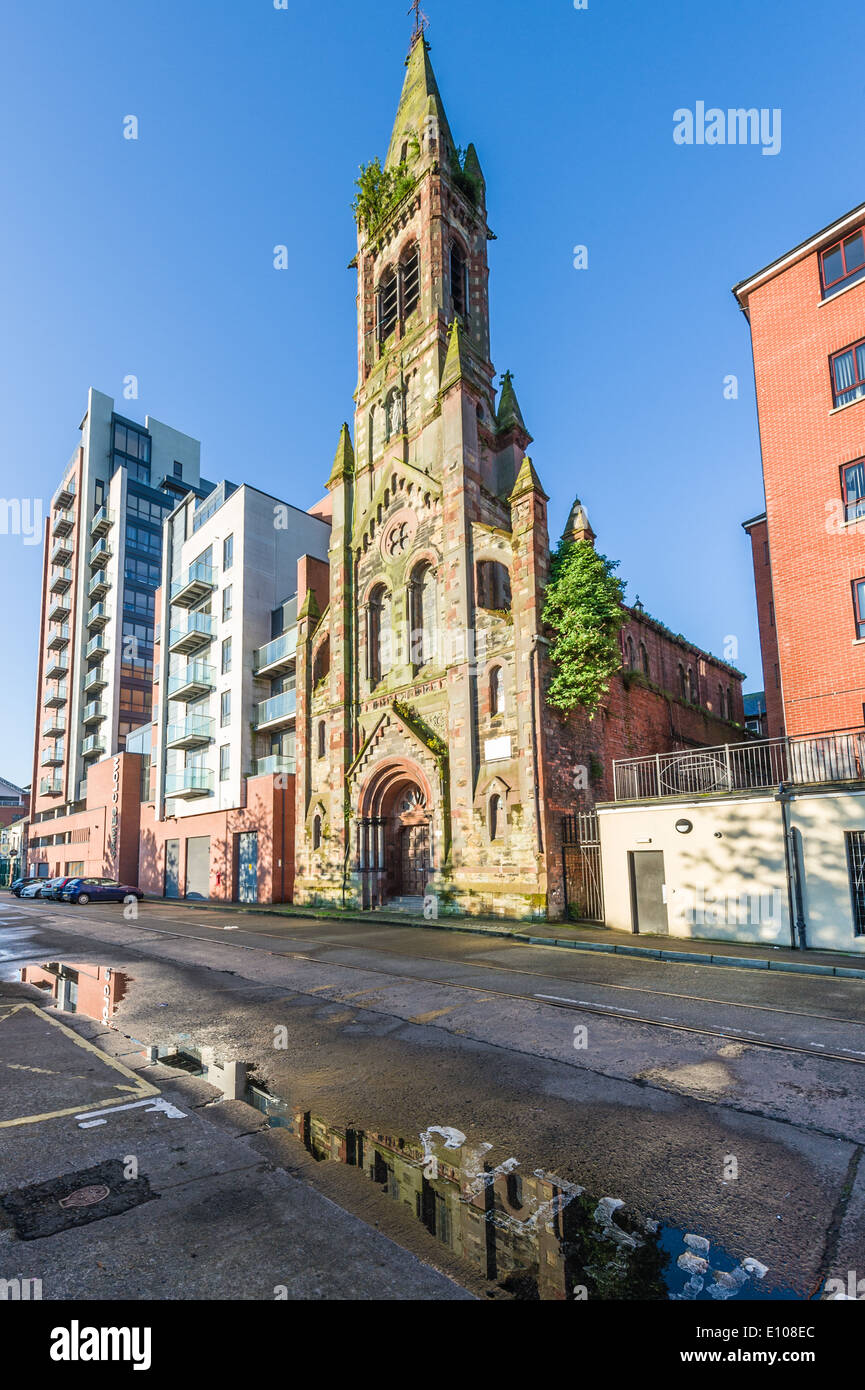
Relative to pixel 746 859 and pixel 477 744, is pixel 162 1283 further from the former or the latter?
pixel 477 744

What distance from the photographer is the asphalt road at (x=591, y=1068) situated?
153 inches

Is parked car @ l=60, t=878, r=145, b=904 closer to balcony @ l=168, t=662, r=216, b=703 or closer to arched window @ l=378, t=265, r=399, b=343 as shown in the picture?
balcony @ l=168, t=662, r=216, b=703

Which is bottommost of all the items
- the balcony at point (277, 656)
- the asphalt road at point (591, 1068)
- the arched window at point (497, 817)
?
the asphalt road at point (591, 1068)

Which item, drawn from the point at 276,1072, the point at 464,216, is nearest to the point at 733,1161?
the point at 276,1072

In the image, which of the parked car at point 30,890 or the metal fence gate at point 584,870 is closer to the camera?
the metal fence gate at point 584,870

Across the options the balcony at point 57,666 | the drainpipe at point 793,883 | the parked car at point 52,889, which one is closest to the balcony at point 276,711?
the parked car at point 52,889

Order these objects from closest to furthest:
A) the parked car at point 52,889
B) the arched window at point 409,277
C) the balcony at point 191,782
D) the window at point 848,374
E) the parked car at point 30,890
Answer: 1. the window at point 848,374
2. the arched window at point 409,277
3. the balcony at point 191,782
4. the parked car at point 52,889
5. the parked car at point 30,890

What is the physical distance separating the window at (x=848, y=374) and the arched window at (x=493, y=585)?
10496 millimetres

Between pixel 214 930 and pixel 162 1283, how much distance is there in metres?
17.1

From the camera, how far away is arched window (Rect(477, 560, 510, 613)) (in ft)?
76.6

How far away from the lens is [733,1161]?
4387 mm

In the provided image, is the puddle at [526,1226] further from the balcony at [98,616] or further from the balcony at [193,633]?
the balcony at [98,616]

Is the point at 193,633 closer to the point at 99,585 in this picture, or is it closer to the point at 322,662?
the point at 322,662

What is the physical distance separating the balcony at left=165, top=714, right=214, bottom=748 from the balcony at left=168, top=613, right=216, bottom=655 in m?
4.42
